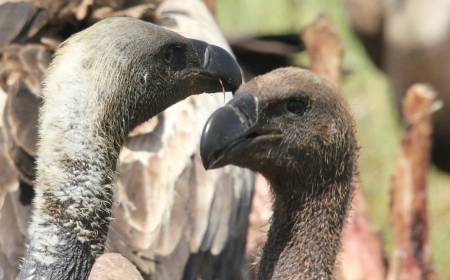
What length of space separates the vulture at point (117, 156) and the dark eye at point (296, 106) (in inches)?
18.0

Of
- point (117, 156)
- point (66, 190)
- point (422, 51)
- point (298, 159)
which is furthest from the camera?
point (422, 51)

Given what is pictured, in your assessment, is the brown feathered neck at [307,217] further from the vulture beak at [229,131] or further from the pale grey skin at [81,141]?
the pale grey skin at [81,141]

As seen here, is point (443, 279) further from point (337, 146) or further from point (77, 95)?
point (77, 95)

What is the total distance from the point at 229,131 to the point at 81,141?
61 cm

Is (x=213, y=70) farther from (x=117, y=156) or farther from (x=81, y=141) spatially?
(x=81, y=141)

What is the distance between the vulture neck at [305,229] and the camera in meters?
5.91

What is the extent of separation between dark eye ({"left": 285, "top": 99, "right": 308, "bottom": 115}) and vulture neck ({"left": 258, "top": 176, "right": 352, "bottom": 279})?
314 mm

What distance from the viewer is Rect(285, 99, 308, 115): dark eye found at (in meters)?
5.80

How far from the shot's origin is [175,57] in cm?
607

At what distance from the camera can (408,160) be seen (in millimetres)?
8758

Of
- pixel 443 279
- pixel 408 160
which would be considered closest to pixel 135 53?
pixel 408 160

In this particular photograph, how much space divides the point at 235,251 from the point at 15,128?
4.65ft

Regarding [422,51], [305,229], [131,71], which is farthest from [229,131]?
[422,51]

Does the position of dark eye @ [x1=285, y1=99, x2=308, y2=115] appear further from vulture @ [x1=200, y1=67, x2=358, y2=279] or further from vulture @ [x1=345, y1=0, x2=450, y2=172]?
vulture @ [x1=345, y1=0, x2=450, y2=172]
